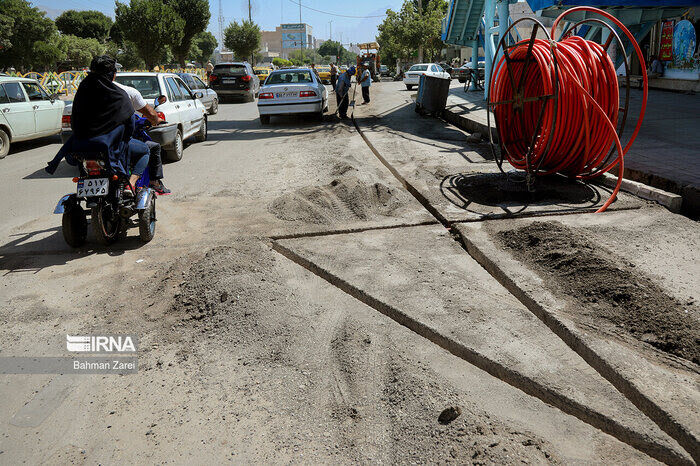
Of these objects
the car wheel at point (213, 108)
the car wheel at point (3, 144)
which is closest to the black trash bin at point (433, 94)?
the car wheel at point (213, 108)

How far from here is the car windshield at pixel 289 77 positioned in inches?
661

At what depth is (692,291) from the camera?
4121 millimetres

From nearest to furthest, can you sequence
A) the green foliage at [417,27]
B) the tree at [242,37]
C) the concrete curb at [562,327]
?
the concrete curb at [562,327]
the green foliage at [417,27]
the tree at [242,37]

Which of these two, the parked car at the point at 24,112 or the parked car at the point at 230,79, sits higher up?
the parked car at the point at 230,79

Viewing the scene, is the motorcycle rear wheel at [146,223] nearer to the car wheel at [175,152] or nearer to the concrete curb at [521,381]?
the concrete curb at [521,381]

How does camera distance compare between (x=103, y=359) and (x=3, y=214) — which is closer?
(x=103, y=359)

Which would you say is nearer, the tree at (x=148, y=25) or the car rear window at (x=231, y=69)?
the car rear window at (x=231, y=69)

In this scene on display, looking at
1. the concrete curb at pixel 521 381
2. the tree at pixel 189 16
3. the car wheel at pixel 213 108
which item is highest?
the tree at pixel 189 16

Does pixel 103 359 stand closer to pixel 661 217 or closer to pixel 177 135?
pixel 661 217

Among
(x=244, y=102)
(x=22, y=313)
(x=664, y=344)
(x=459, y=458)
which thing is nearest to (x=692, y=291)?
(x=664, y=344)

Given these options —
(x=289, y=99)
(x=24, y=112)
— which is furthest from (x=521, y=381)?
(x=289, y=99)

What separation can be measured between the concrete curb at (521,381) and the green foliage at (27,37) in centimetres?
4147

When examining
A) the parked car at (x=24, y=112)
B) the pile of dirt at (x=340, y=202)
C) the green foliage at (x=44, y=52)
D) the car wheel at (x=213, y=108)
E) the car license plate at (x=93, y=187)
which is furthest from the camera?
the green foliage at (x=44, y=52)

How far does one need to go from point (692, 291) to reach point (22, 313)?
524 cm
